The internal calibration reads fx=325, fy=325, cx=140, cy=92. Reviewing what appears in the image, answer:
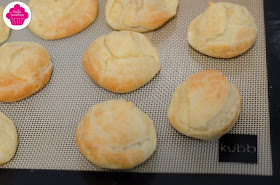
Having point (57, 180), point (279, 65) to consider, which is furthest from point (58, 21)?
point (279, 65)

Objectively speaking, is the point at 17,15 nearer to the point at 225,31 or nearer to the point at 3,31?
the point at 3,31

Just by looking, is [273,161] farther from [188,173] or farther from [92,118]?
[92,118]

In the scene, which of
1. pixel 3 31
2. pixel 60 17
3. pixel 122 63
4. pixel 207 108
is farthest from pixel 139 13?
pixel 3 31

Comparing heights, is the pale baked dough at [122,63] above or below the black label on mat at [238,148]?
above

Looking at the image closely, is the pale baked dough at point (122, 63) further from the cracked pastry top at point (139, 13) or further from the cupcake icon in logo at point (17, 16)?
the cupcake icon in logo at point (17, 16)

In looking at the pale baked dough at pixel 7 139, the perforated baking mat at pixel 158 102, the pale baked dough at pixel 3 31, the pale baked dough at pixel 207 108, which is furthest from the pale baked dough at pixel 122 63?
the pale baked dough at pixel 3 31

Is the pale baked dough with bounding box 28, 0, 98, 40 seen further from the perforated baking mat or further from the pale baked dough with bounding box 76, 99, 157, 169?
the pale baked dough with bounding box 76, 99, 157, 169

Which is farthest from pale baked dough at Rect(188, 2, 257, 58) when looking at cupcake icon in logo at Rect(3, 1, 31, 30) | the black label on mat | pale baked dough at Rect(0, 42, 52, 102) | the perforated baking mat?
cupcake icon in logo at Rect(3, 1, 31, 30)
